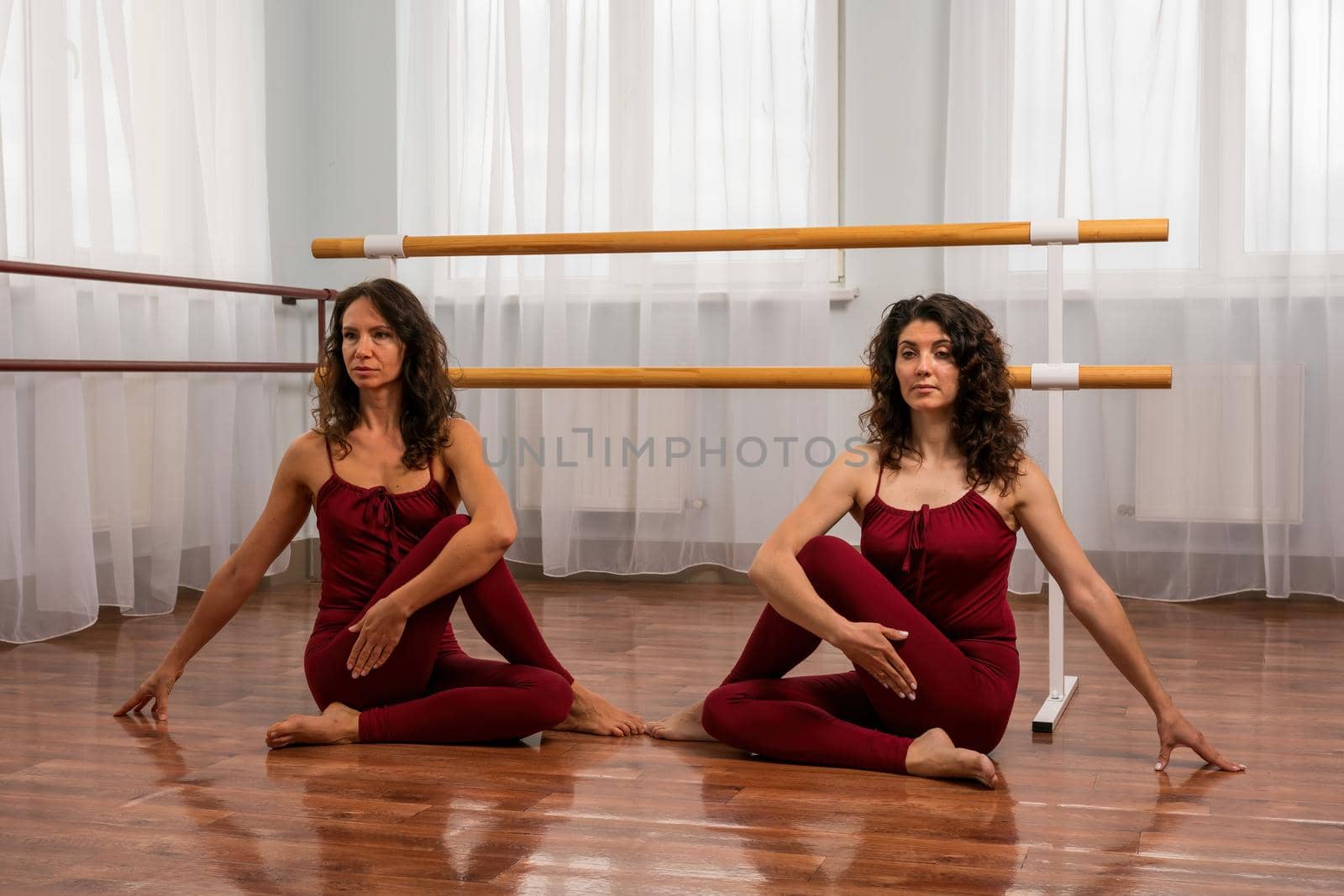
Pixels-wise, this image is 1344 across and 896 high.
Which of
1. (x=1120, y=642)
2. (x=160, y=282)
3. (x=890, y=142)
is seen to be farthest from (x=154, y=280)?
(x=1120, y=642)

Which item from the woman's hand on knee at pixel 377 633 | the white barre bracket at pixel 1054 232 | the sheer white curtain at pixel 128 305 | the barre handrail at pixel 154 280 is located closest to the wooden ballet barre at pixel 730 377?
the white barre bracket at pixel 1054 232

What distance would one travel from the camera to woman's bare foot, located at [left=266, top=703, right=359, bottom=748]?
2053mm

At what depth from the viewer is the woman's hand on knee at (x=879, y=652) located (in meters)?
1.83

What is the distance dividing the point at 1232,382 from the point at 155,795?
287cm

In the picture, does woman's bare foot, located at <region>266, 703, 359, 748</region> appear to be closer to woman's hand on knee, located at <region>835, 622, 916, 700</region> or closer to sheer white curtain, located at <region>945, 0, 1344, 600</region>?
woman's hand on knee, located at <region>835, 622, 916, 700</region>

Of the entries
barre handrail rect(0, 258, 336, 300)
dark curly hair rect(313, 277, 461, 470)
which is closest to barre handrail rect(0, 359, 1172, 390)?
dark curly hair rect(313, 277, 461, 470)

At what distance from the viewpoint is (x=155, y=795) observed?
183 cm

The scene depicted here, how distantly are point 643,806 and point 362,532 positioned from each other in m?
0.67

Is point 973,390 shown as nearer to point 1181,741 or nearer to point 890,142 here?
point 1181,741

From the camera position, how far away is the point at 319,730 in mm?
2061

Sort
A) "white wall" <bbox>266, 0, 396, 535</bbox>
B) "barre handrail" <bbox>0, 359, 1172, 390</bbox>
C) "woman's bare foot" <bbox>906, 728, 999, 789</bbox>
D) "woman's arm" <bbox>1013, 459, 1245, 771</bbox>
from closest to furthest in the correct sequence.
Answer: "woman's bare foot" <bbox>906, 728, 999, 789</bbox> → "woman's arm" <bbox>1013, 459, 1245, 771</bbox> → "barre handrail" <bbox>0, 359, 1172, 390</bbox> → "white wall" <bbox>266, 0, 396, 535</bbox>

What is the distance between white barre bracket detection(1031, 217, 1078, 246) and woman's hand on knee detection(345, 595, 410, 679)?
1206 millimetres

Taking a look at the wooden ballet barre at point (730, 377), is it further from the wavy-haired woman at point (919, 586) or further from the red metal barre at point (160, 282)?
the red metal barre at point (160, 282)

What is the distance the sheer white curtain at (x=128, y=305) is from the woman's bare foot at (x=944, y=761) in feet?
6.83
